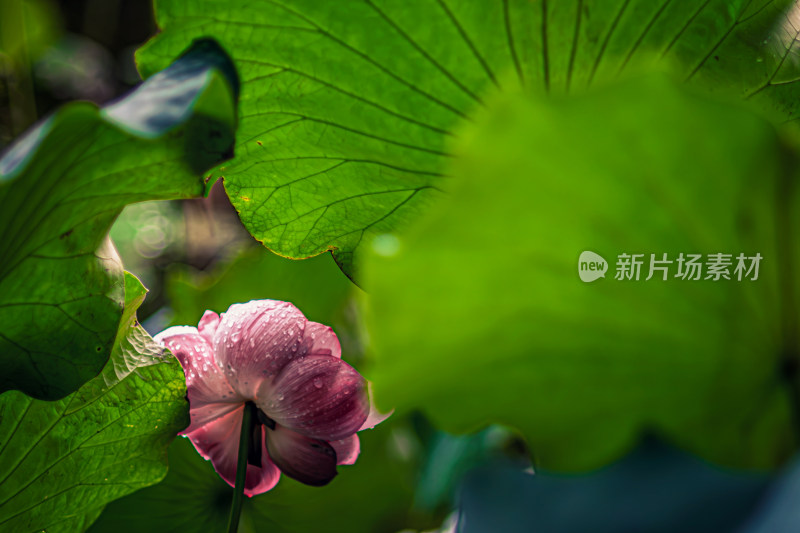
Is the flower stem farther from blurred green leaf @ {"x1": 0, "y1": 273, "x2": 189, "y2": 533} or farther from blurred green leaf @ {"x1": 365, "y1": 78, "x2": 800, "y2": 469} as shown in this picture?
blurred green leaf @ {"x1": 365, "y1": 78, "x2": 800, "y2": 469}

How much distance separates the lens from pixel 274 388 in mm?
348

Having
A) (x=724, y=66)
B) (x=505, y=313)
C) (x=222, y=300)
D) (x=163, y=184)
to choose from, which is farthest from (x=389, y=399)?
(x=222, y=300)

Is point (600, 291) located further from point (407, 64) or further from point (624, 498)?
point (407, 64)

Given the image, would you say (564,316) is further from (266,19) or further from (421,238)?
(266,19)

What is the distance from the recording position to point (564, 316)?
0.17 meters

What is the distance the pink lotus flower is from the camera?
1.12ft

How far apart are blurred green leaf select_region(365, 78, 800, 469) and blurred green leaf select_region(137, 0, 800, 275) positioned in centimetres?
18

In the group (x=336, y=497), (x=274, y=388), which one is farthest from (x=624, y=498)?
(x=336, y=497)

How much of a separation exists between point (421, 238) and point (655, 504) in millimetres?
88

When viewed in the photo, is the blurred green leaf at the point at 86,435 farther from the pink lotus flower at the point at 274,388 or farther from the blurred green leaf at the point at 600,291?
the blurred green leaf at the point at 600,291

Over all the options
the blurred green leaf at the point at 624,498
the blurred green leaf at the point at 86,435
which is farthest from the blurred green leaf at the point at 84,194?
the blurred green leaf at the point at 624,498

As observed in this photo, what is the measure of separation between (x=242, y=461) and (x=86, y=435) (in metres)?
0.09

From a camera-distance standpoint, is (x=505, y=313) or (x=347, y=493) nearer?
(x=505, y=313)

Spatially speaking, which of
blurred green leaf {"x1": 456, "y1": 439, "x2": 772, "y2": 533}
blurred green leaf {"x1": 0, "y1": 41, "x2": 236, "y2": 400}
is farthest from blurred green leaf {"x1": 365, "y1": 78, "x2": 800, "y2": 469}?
blurred green leaf {"x1": 0, "y1": 41, "x2": 236, "y2": 400}
